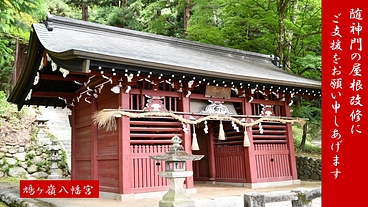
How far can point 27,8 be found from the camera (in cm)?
798

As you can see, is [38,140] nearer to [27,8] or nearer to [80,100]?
[80,100]

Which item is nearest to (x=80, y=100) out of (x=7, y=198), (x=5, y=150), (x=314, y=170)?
(x=7, y=198)

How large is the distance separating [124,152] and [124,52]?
2192 mm

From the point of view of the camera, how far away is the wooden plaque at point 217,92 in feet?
28.7

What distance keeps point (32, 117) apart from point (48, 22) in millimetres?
7728

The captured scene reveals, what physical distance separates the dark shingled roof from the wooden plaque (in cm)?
52

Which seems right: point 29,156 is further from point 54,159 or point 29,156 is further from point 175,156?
point 175,156

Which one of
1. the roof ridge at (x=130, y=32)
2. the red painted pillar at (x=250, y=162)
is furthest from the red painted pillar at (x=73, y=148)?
the red painted pillar at (x=250, y=162)

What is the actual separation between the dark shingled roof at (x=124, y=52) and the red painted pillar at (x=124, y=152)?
101cm

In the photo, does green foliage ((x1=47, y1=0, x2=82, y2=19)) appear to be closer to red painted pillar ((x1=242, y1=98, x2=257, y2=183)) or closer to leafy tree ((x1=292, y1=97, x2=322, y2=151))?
leafy tree ((x1=292, y1=97, x2=322, y2=151))

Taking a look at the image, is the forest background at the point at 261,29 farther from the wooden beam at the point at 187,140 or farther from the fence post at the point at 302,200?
the fence post at the point at 302,200

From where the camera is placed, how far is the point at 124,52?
736 centimetres

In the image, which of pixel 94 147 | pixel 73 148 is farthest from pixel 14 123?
pixel 94 147

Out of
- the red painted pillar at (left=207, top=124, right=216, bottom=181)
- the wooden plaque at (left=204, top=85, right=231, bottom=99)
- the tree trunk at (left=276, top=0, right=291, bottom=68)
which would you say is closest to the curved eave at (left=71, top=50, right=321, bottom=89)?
the wooden plaque at (left=204, top=85, right=231, bottom=99)
